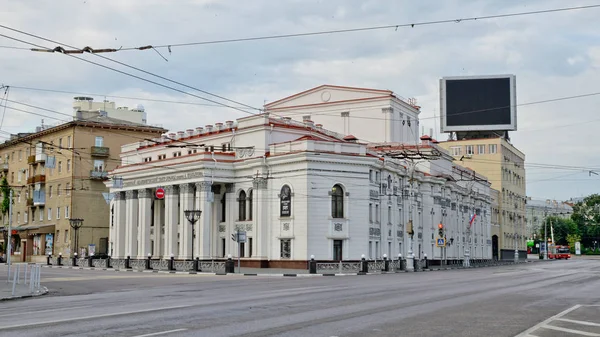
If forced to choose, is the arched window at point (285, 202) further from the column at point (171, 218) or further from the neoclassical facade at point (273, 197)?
the column at point (171, 218)

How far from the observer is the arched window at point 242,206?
218ft

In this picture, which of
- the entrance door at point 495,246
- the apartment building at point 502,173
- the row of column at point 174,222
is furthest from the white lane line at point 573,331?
the entrance door at point 495,246

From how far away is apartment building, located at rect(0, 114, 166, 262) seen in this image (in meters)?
86.3

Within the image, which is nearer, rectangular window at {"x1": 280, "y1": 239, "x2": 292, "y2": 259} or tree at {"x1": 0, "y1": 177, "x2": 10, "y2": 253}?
rectangular window at {"x1": 280, "y1": 239, "x2": 292, "y2": 259}

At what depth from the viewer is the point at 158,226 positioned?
7394cm

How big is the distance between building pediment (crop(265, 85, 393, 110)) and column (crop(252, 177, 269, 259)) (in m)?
18.1

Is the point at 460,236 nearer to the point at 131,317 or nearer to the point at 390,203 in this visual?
the point at 390,203

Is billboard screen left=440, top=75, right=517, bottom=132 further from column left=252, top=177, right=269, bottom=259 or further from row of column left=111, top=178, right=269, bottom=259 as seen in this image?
column left=252, top=177, right=269, bottom=259

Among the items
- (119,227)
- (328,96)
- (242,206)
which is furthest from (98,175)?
(328,96)

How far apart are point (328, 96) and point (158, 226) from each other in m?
22.8

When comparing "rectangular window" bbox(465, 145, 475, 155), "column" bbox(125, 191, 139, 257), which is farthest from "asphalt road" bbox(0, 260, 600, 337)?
"rectangular window" bbox(465, 145, 475, 155)

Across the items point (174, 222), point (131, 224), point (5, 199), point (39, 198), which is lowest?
point (131, 224)

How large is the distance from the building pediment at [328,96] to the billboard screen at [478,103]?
24.9m

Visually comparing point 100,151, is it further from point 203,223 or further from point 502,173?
point 502,173
